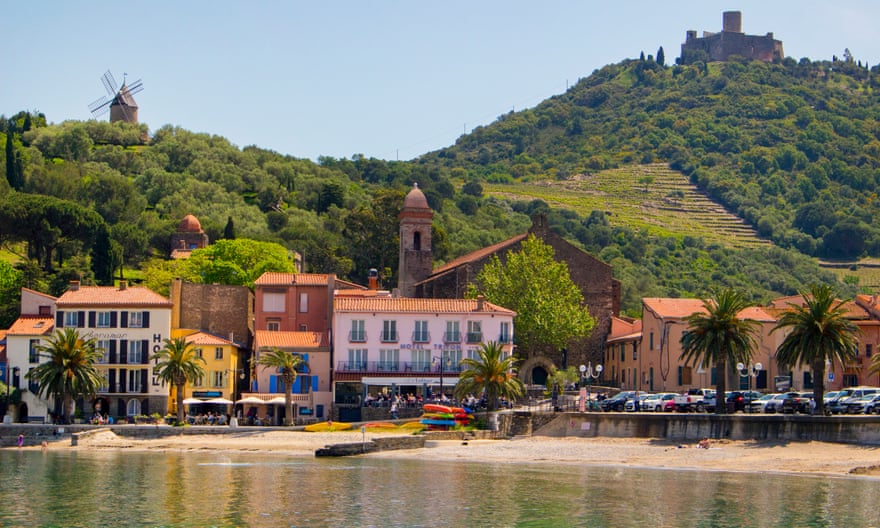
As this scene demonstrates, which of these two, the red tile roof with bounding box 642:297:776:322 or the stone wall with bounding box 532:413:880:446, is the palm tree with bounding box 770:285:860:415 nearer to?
the stone wall with bounding box 532:413:880:446

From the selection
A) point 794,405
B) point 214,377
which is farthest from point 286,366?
point 794,405

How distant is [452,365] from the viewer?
87938 millimetres

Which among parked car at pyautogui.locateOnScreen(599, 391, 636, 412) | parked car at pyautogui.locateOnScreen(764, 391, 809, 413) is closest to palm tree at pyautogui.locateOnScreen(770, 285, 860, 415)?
parked car at pyautogui.locateOnScreen(764, 391, 809, 413)

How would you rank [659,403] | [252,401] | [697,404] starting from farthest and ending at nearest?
1. [252,401]
2. [659,403]
3. [697,404]

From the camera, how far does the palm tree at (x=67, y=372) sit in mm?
78562

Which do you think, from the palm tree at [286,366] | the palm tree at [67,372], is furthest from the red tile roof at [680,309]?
the palm tree at [67,372]

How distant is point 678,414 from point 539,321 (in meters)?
25.1

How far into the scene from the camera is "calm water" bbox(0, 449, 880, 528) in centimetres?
4744

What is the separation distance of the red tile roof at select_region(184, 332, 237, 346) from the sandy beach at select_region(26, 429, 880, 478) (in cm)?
1099

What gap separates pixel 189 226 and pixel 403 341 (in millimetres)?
73469

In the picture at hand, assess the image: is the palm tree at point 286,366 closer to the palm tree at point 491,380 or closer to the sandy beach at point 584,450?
the sandy beach at point 584,450

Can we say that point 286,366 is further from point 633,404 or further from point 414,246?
point 414,246

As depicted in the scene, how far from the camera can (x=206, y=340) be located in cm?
8856

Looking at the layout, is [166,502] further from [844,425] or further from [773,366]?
[773,366]
